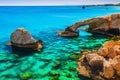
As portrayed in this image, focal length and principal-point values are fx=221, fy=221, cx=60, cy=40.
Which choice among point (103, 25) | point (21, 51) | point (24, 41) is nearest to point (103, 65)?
point (21, 51)

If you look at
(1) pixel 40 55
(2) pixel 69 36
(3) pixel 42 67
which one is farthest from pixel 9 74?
(2) pixel 69 36

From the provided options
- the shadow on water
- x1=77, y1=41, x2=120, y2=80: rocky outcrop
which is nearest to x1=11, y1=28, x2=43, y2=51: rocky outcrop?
the shadow on water

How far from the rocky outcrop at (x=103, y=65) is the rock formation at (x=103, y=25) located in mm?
21574

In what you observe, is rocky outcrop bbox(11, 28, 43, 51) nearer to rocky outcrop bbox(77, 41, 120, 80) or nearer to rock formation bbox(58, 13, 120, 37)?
rocky outcrop bbox(77, 41, 120, 80)

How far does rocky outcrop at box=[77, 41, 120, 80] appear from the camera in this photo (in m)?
21.6

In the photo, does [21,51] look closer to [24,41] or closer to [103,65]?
[24,41]

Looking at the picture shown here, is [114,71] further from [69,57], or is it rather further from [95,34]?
[95,34]

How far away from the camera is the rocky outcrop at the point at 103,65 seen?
850 inches

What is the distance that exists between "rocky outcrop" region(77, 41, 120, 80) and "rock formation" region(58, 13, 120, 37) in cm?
2157

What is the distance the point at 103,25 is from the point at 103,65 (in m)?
27.3

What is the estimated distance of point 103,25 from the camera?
160 feet

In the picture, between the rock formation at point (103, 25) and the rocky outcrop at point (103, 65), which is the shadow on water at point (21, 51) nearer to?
the rocky outcrop at point (103, 65)

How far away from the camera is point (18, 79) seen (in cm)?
2272

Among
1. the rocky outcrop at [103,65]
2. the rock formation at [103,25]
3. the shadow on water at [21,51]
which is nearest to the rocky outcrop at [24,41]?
the shadow on water at [21,51]
